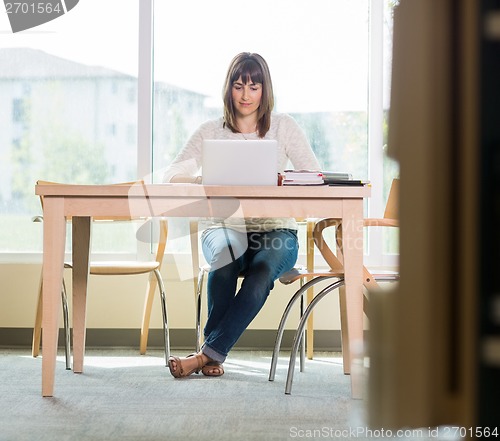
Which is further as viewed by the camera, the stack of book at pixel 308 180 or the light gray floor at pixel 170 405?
the stack of book at pixel 308 180

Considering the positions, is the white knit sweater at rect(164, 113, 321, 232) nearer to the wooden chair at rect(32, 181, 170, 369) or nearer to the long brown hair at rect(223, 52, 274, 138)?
the long brown hair at rect(223, 52, 274, 138)

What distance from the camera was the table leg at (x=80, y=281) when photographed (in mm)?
3164

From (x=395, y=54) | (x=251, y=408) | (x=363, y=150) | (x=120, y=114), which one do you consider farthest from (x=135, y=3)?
(x=395, y=54)

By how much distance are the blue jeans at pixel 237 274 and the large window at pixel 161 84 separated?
4.07 ft

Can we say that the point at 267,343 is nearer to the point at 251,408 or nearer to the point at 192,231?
the point at 192,231

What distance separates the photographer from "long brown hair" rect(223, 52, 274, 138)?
342 centimetres

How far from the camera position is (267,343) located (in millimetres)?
4160

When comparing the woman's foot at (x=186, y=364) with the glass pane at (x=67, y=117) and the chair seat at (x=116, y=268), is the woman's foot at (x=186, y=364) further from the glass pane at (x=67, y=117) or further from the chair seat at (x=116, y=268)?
the glass pane at (x=67, y=117)

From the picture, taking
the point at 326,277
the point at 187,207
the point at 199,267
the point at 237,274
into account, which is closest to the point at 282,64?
the point at 199,267

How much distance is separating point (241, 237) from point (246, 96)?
62 cm

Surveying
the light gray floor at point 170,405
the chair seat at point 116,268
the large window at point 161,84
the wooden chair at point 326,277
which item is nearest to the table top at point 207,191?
the wooden chair at point 326,277

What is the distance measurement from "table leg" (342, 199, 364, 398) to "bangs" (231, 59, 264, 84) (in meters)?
1.01

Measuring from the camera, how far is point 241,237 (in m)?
3.23

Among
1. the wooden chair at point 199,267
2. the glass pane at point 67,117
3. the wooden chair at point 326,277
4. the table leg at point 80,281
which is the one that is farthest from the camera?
the glass pane at point 67,117
